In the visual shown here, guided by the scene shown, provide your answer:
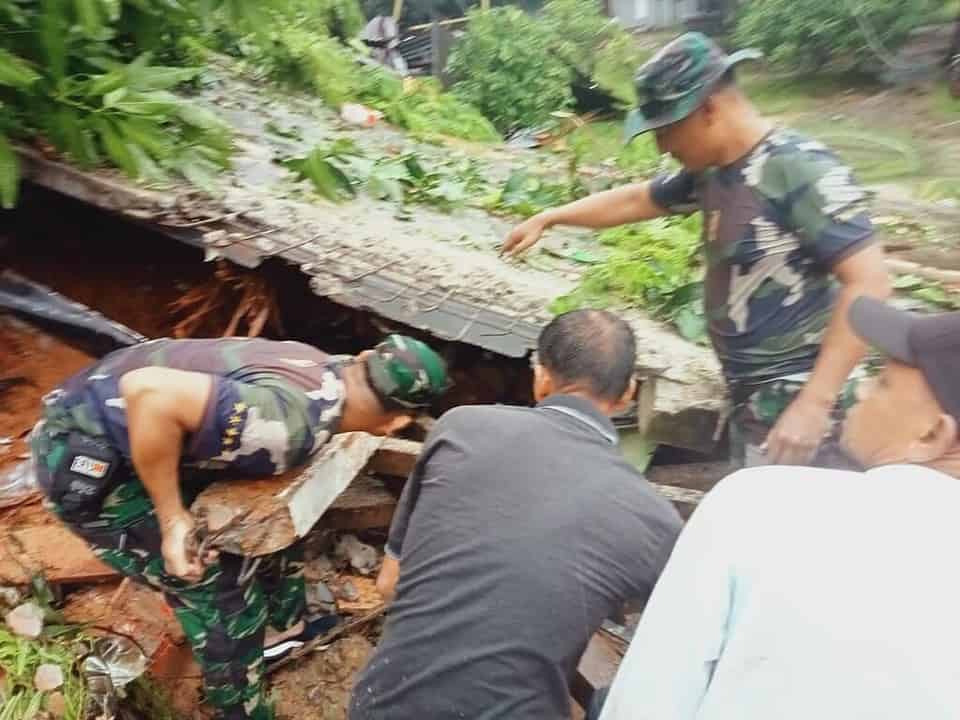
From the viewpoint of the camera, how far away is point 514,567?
6.17ft

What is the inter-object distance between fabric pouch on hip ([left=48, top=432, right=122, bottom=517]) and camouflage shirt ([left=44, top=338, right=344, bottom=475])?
33mm

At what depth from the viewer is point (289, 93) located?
8633 mm

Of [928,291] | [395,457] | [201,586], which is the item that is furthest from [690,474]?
[201,586]

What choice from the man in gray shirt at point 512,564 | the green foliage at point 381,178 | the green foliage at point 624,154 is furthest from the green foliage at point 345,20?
the man in gray shirt at point 512,564

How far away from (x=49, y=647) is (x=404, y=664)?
1976mm

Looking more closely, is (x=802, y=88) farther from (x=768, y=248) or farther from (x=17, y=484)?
(x=17, y=484)

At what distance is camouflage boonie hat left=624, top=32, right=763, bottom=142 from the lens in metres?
2.49

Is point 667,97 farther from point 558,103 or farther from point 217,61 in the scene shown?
point 558,103

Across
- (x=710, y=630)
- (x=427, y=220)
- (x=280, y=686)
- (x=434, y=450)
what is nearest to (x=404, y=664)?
(x=434, y=450)

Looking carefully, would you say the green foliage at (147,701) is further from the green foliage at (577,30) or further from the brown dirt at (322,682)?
the green foliage at (577,30)

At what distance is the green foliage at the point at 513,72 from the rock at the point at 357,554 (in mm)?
10196

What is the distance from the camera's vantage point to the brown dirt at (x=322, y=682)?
3.49m

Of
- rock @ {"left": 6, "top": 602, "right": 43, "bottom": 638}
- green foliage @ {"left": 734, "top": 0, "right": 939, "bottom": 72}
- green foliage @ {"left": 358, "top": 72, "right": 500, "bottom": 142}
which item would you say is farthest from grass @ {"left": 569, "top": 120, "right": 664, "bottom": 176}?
rock @ {"left": 6, "top": 602, "right": 43, "bottom": 638}

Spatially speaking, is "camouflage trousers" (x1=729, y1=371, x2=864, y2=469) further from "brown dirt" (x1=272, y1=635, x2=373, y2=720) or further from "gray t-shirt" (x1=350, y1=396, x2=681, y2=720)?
"brown dirt" (x1=272, y1=635, x2=373, y2=720)
